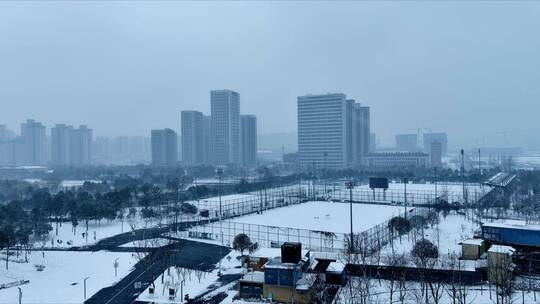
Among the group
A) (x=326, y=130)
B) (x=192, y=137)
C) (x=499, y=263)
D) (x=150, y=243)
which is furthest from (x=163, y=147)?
(x=499, y=263)

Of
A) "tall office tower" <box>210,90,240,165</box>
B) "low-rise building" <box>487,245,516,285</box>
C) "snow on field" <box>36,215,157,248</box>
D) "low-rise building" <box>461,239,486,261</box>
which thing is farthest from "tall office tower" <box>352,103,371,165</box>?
"low-rise building" <box>487,245,516,285</box>

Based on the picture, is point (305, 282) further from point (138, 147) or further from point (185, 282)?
point (138, 147)

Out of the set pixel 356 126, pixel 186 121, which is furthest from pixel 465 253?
pixel 186 121

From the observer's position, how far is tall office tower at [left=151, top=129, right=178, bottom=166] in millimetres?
73000

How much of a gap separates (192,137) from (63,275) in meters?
62.6

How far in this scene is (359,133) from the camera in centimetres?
6241

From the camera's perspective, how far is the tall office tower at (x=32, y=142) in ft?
253

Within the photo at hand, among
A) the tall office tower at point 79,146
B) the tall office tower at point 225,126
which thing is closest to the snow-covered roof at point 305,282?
the tall office tower at point 225,126

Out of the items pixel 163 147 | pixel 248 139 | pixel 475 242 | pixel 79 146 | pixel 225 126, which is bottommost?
pixel 475 242

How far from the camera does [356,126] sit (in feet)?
202

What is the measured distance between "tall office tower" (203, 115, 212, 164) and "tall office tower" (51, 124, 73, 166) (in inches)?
1028

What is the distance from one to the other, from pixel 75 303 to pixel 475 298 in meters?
8.62

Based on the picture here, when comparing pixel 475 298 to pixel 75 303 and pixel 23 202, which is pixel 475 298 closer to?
pixel 75 303

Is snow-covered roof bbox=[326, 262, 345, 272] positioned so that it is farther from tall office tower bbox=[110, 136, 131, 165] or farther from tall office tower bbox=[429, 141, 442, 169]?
tall office tower bbox=[110, 136, 131, 165]
